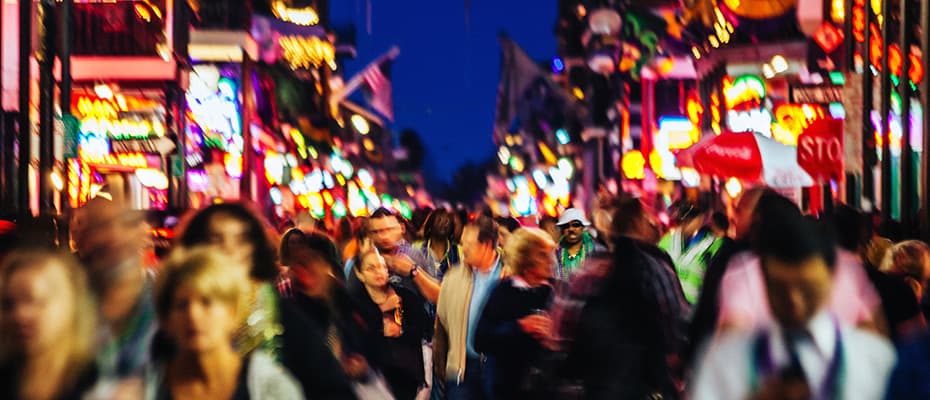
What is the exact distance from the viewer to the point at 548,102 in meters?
57.0

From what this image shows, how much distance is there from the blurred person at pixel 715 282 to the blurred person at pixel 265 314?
2574 millimetres

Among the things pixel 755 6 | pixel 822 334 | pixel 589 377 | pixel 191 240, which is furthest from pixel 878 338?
pixel 755 6

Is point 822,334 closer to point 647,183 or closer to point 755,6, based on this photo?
point 755,6

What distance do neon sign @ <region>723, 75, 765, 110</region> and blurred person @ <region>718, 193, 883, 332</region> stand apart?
30.1 metres

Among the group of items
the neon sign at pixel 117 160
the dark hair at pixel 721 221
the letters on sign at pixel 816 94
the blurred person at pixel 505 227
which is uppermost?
the letters on sign at pixel 816 94

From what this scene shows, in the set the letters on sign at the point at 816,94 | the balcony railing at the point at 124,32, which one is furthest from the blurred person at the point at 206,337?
the balcony railing at the point at 124,32

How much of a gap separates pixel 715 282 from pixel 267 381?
405 cm

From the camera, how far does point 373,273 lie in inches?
348

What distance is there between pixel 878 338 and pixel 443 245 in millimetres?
9427

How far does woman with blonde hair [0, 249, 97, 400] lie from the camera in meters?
4.17

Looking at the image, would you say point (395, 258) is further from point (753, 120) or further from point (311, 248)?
point (753, 120)

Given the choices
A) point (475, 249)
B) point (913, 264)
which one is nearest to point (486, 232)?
point (475, 249)

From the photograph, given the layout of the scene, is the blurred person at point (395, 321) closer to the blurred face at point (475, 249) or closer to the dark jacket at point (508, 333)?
the blurred face at point (475, 249)

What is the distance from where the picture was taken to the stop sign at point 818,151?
54.3ft
